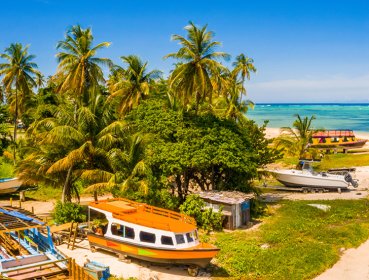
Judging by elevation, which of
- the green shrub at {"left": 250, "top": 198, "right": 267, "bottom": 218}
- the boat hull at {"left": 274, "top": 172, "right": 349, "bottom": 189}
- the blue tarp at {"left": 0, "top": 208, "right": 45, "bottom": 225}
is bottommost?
the green shrub at {"left": 250, "top": 198, "right": 267, "bottom": 218}

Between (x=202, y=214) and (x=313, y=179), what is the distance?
661 inches

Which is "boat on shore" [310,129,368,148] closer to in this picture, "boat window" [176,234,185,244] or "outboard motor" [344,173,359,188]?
"outboard motor" [344,173,359,188]

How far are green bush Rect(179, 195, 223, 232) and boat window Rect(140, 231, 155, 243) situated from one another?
687 centimetres

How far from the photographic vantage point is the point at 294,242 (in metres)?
22.7

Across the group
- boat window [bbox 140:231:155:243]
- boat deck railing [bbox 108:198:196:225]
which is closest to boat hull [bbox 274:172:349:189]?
boat deck railing [bbox 108:198:196:225]

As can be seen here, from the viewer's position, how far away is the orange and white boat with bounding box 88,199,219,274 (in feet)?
59.2

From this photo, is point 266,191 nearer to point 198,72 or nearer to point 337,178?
point 337,178

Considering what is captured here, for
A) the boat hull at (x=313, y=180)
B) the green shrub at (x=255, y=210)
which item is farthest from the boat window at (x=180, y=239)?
the boat hull at (x=313, y=180)

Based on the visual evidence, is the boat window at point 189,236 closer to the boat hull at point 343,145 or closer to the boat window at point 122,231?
the boat window at point 122,231

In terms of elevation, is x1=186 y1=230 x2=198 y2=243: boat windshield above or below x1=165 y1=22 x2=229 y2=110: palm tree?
below

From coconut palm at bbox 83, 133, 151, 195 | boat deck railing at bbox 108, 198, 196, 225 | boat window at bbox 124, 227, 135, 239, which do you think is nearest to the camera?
boat window at bbox 124, 227, 135, 239

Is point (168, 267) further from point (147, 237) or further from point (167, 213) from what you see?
point (167, 213)

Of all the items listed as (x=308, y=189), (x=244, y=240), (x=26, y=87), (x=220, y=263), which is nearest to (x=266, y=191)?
(x=308, y=189)

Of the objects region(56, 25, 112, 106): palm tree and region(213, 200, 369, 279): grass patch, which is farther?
region(56, 25, 112, 106): palm tree
